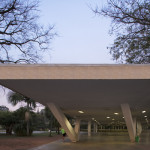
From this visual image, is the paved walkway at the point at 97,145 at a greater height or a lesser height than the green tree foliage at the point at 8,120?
lesser

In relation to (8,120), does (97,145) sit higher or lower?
lower

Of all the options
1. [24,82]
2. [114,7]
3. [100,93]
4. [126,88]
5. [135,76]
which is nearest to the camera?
[135,76]

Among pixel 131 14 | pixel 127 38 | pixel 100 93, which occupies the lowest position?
pixel 100 93

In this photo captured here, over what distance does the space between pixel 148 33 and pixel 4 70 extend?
13.2 m

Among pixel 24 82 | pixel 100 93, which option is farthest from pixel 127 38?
pixel 24 82

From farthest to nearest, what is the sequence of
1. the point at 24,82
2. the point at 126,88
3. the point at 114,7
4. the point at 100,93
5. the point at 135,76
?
the point at 114,7 → the point at 100,93 → the point at 126,88 → the point at 24,82 → the point at 135,76

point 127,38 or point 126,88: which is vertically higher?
point 127,38

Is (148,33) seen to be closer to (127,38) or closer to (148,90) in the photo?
(127,38)

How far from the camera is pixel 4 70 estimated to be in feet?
36.2

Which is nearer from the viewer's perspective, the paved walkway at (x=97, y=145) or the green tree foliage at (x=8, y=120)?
the paved walkway at (x=97, y=145)

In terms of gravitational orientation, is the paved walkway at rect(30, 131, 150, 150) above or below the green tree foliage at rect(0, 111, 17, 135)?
below

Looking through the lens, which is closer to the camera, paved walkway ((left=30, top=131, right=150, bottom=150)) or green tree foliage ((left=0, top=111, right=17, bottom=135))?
paved walkway ((left=30, top=131, right=150, bottom=150))

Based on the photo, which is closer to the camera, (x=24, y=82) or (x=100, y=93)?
(x=24, y=82)

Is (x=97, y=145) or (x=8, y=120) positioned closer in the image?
(x=97, y=145)
